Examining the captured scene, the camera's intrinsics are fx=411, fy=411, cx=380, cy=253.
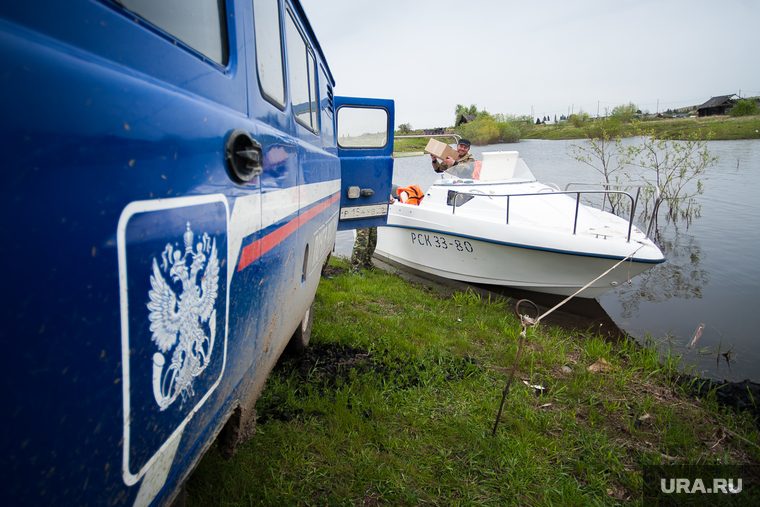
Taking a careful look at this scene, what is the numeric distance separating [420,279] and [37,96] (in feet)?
24.5

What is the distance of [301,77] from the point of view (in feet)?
8.73

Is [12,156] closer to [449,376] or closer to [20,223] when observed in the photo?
[20,223]

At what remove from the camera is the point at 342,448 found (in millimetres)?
2498

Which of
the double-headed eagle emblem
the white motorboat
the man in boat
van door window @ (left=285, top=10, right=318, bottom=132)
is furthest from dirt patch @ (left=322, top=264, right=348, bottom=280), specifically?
the double-headed eagle emblem

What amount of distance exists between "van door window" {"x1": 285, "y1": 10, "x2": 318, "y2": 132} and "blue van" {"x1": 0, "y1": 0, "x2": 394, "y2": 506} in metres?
0.80

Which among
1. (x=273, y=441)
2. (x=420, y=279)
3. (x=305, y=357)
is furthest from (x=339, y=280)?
(x=273, y=441)

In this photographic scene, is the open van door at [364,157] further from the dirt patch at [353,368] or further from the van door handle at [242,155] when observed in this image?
the van door handle at [242,155]

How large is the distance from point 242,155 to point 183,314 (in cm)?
50

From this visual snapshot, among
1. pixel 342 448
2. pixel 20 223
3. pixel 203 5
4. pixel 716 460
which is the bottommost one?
pixel 716 460

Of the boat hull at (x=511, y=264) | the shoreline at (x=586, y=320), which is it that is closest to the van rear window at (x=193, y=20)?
the shoreline at (x=586, y=320)

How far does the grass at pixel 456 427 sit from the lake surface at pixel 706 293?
1.44m

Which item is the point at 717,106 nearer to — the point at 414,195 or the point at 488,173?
the point at 488,173

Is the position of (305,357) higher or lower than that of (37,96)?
lower

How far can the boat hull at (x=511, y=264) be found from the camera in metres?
5.52
